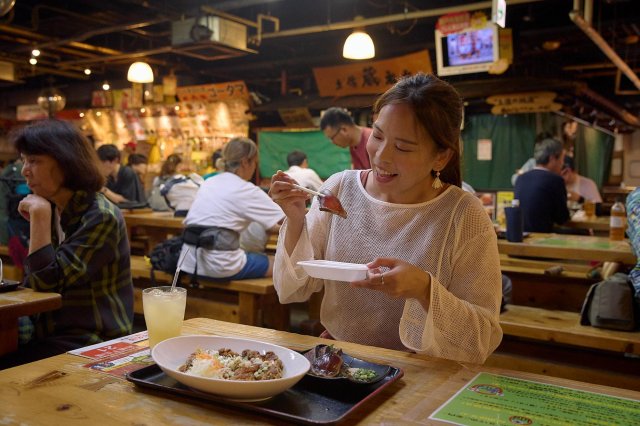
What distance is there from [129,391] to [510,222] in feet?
11.1

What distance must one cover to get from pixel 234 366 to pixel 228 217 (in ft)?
10.7

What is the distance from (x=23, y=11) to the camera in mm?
9375

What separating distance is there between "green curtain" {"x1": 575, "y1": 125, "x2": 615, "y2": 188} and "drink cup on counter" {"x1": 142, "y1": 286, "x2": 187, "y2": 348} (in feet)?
45.9

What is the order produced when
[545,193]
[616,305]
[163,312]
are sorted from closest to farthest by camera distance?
1. [163,312]
2. [616,305]
3. [545,193]

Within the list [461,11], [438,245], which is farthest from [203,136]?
[438,245]

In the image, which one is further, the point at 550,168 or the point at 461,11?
the point at 461,11

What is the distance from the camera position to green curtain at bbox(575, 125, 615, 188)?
1461 cm

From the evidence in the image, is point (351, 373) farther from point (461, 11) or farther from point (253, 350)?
point (461, 11)

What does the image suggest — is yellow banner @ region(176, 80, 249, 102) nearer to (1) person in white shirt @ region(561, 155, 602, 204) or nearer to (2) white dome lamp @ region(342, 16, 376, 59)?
(2) white dome lamp @ region(342, 16, 376, 59)

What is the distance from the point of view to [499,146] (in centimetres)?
991

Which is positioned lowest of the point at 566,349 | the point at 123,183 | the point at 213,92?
the point at 566,349

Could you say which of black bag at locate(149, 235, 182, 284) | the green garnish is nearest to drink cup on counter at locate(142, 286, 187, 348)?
the green garnish

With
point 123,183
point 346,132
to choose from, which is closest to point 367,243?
point 346,132

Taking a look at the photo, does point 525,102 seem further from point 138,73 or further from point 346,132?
point 138,73
